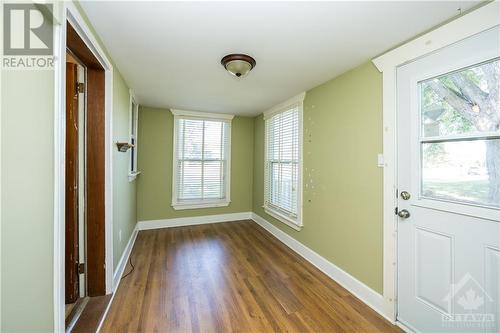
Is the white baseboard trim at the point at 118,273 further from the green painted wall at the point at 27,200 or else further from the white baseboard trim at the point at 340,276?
the white baseboard trim at the point at 340,276

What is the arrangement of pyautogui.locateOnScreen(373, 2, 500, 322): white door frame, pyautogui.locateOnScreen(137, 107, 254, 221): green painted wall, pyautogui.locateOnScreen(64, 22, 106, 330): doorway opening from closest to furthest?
1. pyautogui.locateOnScreen(373, 2, 500, 322): white door frame
2. pyautogui.locateOnScreen(64, 22, 106, 330): doorway opening
3. pyautogui.locateOnScreen(137, 107, 254, 221): green painted wall

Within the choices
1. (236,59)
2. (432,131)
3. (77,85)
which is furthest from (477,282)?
(77,85)

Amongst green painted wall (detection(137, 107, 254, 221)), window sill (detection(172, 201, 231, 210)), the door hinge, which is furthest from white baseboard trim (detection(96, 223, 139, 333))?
the door hinge

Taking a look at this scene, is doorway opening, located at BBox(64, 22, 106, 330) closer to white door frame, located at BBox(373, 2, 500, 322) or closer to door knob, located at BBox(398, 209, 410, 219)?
white door frame, located at BBox(373, 2, 500, 322)

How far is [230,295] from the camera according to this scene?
2014 millimetres

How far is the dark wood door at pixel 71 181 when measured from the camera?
1.74 metres

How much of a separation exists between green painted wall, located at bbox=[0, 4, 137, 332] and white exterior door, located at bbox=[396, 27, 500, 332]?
2307mm

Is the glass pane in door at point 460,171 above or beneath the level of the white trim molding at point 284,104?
beneath

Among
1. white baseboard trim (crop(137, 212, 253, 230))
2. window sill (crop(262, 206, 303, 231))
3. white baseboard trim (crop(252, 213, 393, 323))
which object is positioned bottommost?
white baseboard trim (crop(252, 213, 393, 323))

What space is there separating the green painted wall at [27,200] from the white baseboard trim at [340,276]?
2292 mm

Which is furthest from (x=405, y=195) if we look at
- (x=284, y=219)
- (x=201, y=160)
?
(x=201, y=160)

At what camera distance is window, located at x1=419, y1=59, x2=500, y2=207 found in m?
1.23

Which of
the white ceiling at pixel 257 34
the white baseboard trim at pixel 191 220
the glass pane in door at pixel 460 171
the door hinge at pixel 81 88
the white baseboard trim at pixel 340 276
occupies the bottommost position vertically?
the white baseboard trim at pixel 340 276

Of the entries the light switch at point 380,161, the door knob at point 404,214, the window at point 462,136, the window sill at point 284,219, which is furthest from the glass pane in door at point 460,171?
the window sill at point 284,219
